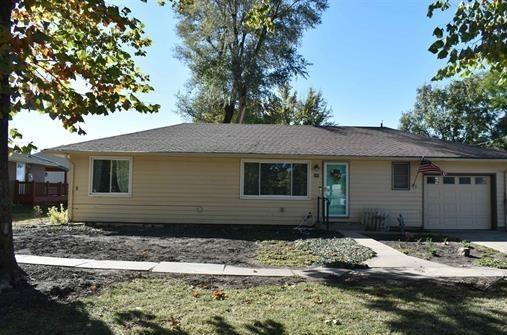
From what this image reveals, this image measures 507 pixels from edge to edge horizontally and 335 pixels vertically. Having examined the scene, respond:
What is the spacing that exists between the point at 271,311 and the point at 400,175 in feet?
37.6

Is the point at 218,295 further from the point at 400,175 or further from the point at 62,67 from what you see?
the point at 400,175

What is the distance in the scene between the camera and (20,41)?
19.2 ft

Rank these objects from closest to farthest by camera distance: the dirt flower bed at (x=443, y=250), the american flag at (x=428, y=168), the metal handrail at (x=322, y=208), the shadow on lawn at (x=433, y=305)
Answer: the shadow on lawn at (x=433, y=305) < the dirt flower bed at (x=443, y=250) < the american flag at (x=428, y=168) < the metal handrail at (x=322, y=208)

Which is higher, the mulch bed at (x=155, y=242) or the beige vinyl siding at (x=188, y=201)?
the beige vinyl siding at (x=188, y=201)

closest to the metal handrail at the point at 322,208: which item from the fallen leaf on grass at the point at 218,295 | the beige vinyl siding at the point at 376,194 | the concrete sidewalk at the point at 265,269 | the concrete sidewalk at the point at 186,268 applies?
the beige vinyl siding at the point at 376,194

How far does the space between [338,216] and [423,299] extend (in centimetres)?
929

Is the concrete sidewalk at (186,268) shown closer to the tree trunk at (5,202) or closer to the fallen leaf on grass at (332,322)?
the tree trunk at (5,202)

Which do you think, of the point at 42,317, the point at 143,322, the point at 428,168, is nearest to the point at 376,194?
the point at 428,168

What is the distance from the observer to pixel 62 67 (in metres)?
7.05

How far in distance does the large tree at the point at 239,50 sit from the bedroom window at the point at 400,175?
45.8 ft

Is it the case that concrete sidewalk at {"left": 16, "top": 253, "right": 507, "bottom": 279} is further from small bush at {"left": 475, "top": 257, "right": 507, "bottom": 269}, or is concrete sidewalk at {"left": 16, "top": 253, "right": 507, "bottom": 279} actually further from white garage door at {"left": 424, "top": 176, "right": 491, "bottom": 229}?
white garage door at {"left": 424, "top": 176, "right": 491, "bottom": 229}

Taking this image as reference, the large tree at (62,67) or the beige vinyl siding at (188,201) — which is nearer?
the large tree at (62,67)

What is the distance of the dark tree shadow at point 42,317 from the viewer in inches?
193

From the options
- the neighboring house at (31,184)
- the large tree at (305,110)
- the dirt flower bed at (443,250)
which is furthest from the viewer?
the large tree at (305,110)
